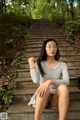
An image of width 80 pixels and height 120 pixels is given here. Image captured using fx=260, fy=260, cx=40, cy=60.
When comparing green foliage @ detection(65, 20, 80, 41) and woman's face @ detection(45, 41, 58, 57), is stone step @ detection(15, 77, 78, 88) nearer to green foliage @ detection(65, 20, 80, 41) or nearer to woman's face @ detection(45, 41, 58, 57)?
woman's face @ detection(45, 41, 58, 57)

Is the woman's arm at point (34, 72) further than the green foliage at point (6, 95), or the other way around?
the green foliage at point (6, 95)

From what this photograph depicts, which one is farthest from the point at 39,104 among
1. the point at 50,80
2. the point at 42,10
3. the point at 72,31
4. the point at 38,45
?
the point at 42,10

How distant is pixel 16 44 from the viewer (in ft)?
25.7

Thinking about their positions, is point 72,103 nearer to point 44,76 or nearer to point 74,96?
point 74,96

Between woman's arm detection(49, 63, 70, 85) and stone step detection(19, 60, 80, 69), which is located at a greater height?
woman's arm detection(49, 63, 70, 85)

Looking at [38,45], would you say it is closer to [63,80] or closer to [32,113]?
[32,113]

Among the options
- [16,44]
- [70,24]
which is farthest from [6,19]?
[16,44]

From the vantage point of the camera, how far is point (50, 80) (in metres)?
3.62

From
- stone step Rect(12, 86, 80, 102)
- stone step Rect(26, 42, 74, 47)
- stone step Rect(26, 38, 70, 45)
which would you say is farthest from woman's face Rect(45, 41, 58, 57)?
stone step Rect(26, 38, 70, 45)

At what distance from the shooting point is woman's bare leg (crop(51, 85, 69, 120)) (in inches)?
140

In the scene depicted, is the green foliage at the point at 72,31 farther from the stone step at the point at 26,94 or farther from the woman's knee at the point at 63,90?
the woman's knee at the point at 63,90

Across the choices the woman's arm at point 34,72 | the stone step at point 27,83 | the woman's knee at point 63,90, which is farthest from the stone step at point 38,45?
the woman's knee at point 63,90

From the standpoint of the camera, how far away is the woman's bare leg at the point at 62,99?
3557 mm

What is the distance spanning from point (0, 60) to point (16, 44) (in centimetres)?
151
